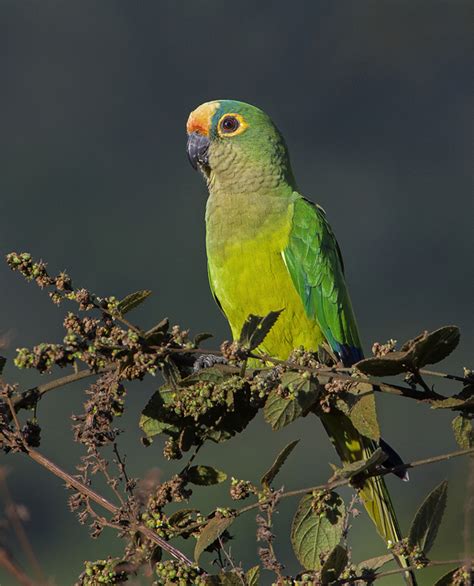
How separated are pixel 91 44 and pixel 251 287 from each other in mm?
28016

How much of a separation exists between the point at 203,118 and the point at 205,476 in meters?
1.86

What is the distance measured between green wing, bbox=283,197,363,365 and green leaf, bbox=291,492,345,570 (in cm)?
134

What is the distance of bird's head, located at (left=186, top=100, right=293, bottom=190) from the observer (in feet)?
9.80

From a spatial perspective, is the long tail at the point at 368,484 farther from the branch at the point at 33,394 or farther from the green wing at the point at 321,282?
the branch at the point at 33,394

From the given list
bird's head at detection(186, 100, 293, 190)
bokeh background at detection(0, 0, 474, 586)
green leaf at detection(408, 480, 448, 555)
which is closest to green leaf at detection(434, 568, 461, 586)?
green leaf at detection(408, 480, 448, 555)

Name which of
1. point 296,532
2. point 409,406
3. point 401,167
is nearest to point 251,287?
point 296,532

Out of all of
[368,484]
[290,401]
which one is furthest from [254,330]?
[368,484]

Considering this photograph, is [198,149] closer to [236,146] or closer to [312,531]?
[236,146]

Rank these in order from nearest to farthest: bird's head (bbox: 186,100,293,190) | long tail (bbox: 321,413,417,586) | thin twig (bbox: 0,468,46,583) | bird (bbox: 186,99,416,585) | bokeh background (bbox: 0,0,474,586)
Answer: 1. thin twig (bbox: 0,468,46,583)
2. long tail (bbox: 321,413,417,586)
3. bird (bbox: 186,99,416,585)
4. bird's head (bbox: 186,100,293,190)
5. bokeh background (bbox: 0,0,474,586)

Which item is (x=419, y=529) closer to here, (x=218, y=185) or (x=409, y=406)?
(x=218, y=185)

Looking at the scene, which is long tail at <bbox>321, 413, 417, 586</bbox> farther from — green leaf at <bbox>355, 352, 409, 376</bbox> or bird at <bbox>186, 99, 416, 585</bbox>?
green leaf at <bbox>355, 352, 409, 376</bbox>

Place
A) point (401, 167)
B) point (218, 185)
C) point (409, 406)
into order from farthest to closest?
point (401, 167) → point (409, 406) → point (218, 185)

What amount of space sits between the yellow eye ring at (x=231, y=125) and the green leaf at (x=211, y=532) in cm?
193

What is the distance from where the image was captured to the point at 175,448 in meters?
1.52
